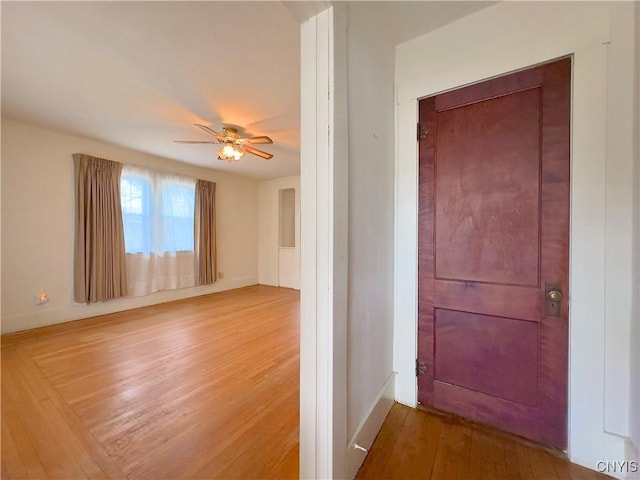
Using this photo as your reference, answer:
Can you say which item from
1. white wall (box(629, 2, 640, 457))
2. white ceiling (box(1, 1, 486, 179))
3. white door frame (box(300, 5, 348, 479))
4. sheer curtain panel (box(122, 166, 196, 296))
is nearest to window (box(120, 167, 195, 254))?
sheer curtain panel (box(122, 166, 196, 296))

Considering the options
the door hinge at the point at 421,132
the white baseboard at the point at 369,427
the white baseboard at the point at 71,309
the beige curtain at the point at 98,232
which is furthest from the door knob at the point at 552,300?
the white baseboard at the point at 71,309

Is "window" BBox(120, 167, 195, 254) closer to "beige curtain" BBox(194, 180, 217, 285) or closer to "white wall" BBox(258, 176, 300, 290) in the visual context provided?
"beige curtain" BBox(194, 180, 217, 285)

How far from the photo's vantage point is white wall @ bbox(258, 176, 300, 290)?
5598mm

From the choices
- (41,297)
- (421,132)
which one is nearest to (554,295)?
(421,132)

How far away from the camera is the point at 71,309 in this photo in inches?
130

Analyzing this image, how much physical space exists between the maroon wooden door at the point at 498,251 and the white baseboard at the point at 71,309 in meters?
4.21

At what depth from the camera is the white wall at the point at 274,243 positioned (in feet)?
18.4

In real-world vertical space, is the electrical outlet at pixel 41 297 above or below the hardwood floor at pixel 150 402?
above

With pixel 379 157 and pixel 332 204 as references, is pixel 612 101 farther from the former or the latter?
pixel 332 204

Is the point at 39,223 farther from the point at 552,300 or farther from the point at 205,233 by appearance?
the point at 552,300

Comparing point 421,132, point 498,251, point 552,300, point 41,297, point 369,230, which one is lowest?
point 41,297

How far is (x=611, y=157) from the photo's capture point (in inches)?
44.3

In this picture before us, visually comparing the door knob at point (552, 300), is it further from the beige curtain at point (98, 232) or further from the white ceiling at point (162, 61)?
the beige curtain at point (98, 232)

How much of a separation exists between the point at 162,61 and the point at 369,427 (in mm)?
2741
